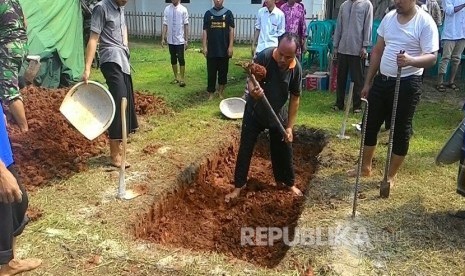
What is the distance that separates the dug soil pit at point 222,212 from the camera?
13.6 ft

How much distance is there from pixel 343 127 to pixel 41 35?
6.45 m

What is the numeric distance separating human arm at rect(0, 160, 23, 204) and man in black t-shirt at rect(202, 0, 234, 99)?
622 centimetres

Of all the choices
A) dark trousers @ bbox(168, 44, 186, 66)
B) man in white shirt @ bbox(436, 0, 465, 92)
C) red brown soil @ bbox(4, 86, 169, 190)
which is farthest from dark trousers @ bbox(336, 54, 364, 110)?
red brown soil @ bbox(4, 86, 169, 190)

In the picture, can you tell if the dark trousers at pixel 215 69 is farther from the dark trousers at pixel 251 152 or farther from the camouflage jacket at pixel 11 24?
the camouflage jacket at pixel 11 24

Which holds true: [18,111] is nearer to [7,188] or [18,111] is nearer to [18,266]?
[18,266]

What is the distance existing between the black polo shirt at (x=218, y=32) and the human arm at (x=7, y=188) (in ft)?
20.7

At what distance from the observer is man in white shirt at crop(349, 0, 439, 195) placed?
4188mm

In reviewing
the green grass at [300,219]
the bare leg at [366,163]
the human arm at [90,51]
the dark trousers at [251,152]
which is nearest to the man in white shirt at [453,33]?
the green grass at [300,219]

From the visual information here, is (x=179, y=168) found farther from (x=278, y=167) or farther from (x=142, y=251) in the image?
(x=142, y=251)

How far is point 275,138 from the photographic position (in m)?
4.72

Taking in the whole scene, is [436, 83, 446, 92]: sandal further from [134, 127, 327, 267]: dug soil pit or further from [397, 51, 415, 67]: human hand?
[397, 51, 415, 67]: human hand

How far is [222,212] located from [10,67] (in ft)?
8.97

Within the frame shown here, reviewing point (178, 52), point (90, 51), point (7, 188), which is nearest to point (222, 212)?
point (90, 51)

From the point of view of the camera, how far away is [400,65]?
13.3 feet
